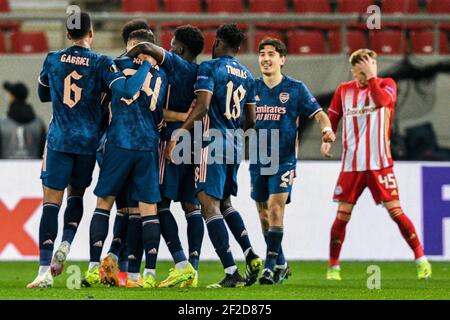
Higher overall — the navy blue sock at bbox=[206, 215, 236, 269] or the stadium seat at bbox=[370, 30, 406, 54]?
the stadium seat at bbox=[370, 30, 406, 54]

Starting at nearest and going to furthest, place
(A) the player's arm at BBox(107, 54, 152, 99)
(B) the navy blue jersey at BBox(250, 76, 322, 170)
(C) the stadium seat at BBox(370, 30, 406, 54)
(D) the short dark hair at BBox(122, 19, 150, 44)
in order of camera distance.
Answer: (A) the player's arm at BBox(107, 54, 152, 99) < (D) the short dark hair at BBox(122, 19, 150, 44) < (B) the navy blue jersey at BBox(250, 76, 322, 170) < (C) the stadium seat at BBox(370, 30, 406, 54)

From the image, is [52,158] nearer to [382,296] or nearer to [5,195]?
[382,296]

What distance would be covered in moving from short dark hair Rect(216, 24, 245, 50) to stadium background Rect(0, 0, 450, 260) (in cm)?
398

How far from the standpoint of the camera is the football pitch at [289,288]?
798 cm

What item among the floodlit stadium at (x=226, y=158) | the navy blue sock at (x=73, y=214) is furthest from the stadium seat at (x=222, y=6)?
the navy blue sock at (x=73, y=214)

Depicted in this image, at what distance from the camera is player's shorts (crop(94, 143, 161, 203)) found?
8781mm

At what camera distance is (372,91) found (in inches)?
412

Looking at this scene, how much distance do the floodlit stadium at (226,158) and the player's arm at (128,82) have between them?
2cm

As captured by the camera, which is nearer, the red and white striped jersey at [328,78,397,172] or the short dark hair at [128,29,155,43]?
the short dark hair at [128,29,155,43]

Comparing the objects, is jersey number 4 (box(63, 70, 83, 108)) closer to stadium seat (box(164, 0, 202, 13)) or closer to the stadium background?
the stadium background

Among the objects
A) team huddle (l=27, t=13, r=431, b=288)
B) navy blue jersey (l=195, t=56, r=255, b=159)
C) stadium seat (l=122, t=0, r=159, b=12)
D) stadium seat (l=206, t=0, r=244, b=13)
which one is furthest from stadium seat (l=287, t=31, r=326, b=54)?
navy blue jersey (l=195, t=56, r=255, b=159)

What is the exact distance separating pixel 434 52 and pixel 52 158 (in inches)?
286

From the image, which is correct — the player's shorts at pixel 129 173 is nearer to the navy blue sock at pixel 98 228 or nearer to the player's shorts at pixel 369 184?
the navy blue sock at pixel 98 228
